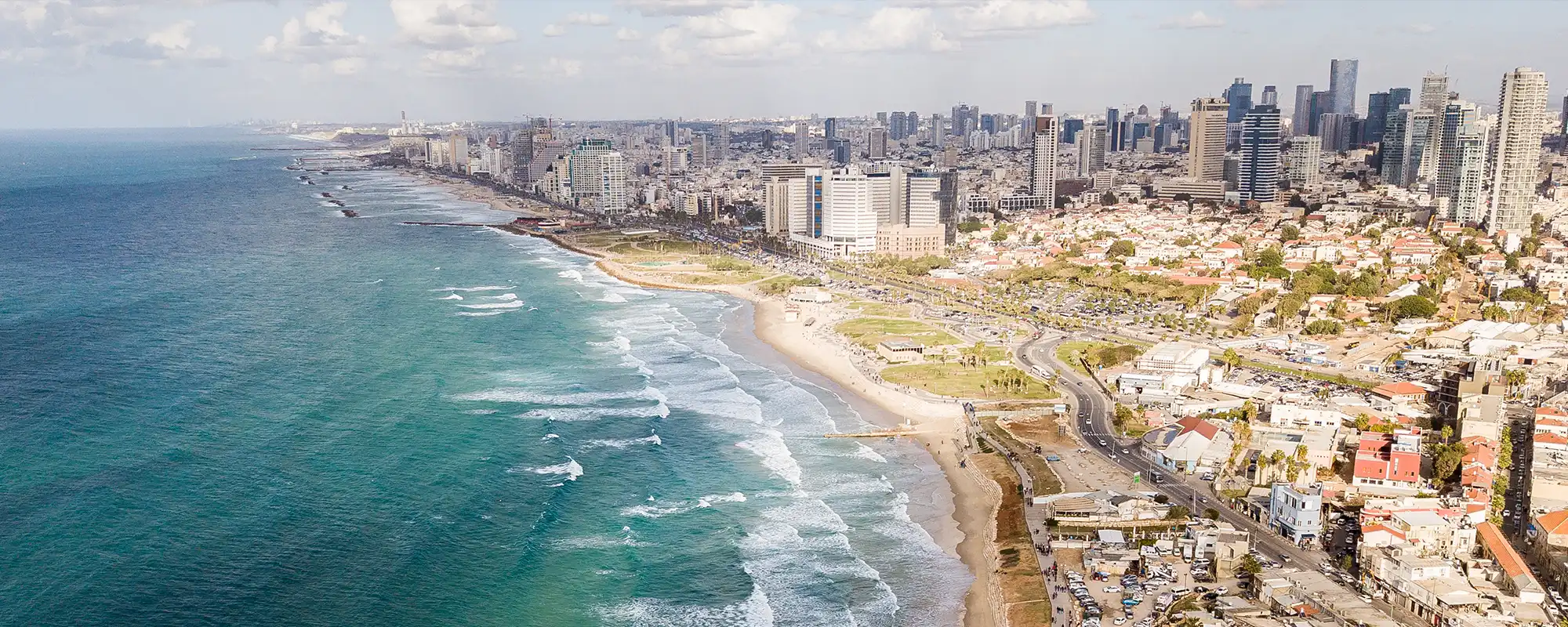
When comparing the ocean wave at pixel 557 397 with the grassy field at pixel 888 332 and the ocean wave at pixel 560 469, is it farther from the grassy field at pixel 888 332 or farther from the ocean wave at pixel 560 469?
the grassy field at pixel 888 332

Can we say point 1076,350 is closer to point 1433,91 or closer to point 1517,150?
point 1517,150

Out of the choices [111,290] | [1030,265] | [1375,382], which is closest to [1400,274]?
[1030,265]

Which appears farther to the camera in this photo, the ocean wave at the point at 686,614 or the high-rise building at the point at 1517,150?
the high-rise building at the point at 1517,150

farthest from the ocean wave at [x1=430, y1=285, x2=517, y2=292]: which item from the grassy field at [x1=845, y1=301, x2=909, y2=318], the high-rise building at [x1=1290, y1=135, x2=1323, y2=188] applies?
the high-rise building at [x1=1290, y1=135, x2=1323, y2=188]

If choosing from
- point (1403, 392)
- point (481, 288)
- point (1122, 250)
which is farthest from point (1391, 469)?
point (1122, 250)

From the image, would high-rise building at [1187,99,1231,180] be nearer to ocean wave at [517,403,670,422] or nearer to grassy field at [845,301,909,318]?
grassy field at [845,301,909,318]

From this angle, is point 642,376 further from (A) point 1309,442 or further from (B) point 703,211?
(B) point 703,211

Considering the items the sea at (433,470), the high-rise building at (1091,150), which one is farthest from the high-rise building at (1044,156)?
the sea at (433,470)
